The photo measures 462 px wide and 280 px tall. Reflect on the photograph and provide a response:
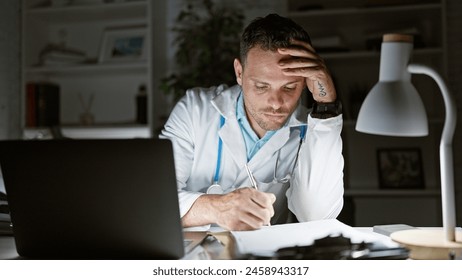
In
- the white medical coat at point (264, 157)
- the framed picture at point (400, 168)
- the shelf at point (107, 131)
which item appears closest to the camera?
the white medical coat at point (264, 157)

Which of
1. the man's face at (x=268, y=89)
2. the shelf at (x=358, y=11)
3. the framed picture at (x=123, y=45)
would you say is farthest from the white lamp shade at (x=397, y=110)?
the framed picture at (x=123, y=45)

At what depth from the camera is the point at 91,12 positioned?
2432 millimetres

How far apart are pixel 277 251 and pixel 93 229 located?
31cm

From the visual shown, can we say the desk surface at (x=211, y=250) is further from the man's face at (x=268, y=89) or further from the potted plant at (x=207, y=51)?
the potted plant at (x=207, y=51)

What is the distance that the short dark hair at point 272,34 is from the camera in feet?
4.14

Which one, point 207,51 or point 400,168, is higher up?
point 207,51

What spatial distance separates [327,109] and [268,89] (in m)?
0.19

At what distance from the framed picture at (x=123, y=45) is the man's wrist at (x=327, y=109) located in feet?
4.66

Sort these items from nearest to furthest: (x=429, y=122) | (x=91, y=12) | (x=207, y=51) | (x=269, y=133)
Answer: (x=269, y=133) → (x=429, y=122) → (x=207, y=51) → (x=91, y=12)

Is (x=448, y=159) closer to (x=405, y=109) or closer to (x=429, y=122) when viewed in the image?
(x=405, y=109)

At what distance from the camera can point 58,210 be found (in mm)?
790

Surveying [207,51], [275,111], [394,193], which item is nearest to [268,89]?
[275,111]

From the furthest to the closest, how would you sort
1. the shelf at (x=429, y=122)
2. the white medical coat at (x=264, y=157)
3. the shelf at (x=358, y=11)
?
1. the shelf at (x=358, y=11)
2. the shelf at (x=429, y=122)
3. the white medical coat at (x=264, y=157)
